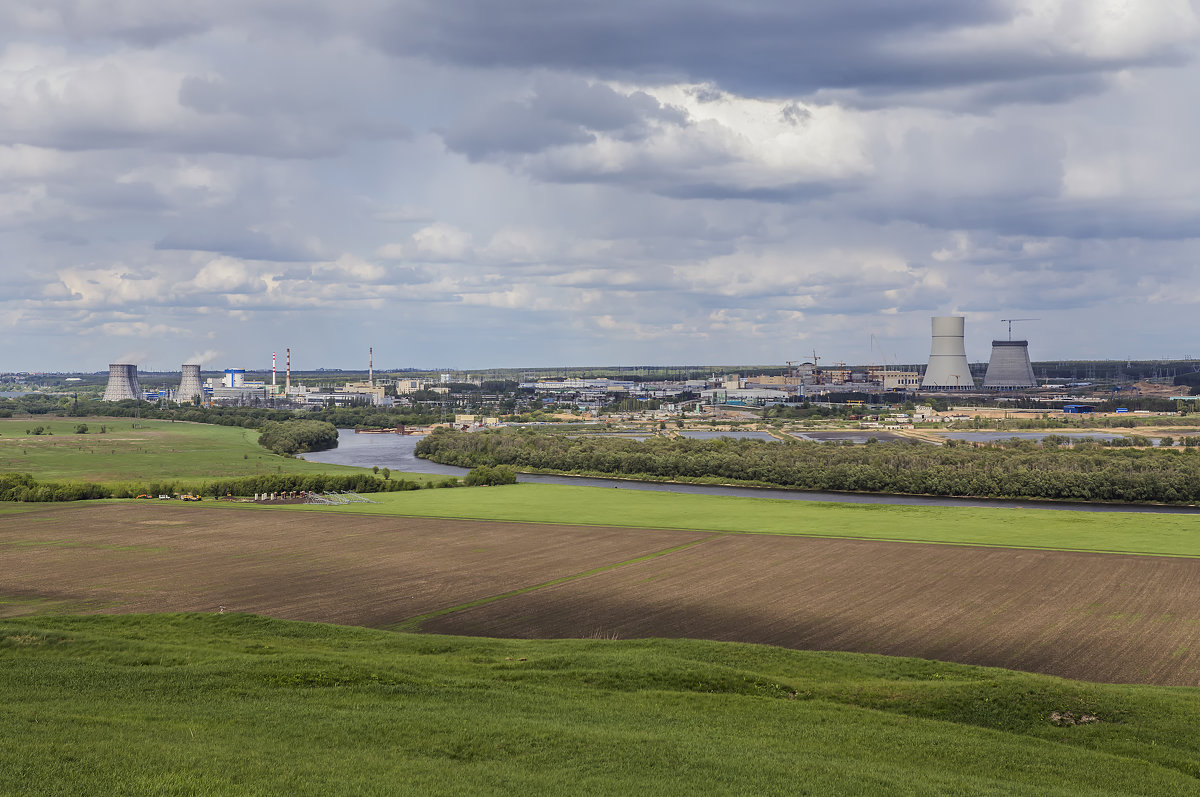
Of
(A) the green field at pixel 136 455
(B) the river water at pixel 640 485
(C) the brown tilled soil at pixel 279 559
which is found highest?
(A) the green field at pixel 136 455

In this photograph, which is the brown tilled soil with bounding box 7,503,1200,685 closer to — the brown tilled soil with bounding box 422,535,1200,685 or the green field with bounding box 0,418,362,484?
the brown tilled soil with bounding box 422,535,1200,685

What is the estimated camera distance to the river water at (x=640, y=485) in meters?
72.0

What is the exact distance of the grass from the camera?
48.5 metres

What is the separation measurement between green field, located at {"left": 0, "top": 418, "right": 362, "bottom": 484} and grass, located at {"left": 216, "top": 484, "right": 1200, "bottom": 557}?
26569mm

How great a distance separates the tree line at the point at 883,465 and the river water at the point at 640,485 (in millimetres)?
1627

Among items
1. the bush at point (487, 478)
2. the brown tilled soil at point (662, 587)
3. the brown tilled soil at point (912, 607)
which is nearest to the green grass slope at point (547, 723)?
the brown tilled soil at point (912, 607)

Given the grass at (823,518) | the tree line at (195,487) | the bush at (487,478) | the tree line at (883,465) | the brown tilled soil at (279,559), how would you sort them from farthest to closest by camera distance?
the bush at (487,478), the tree line at (883,465), the tree line at (195,487), the grass at (823,518), the brown tilled soil at (279,559)

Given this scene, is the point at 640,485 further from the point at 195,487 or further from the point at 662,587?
the point at 662,587

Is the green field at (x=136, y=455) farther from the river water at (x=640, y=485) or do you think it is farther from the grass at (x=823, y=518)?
the grass at (x=823, y=518)

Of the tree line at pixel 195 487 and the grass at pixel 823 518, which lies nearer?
the grass at pixel 823 518

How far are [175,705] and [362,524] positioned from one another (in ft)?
124

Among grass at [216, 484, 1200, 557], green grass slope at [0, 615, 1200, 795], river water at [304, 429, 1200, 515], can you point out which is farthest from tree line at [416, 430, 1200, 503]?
green grass slope at [0, 615, 1200, 795]

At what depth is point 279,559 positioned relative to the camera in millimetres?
42000

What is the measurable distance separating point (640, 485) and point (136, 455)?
53309mm
